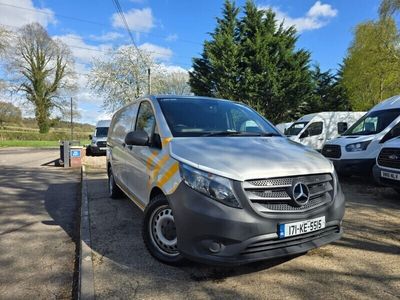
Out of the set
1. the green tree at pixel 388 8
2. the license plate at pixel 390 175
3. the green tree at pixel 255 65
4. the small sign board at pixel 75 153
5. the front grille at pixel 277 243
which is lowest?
the small sign board at pixel 75 153

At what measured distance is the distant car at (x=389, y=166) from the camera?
632cm

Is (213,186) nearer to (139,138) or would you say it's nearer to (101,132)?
(139,138)

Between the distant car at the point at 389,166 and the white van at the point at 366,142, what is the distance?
6.83 feet

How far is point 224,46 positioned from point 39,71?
31.8 metres

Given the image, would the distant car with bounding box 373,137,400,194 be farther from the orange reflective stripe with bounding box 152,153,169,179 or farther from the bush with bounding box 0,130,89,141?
the bush with bounding box 0,130,89,141

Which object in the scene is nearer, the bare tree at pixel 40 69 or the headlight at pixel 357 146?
the headlight at pixel 357 146

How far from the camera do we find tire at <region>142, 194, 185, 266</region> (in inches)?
144

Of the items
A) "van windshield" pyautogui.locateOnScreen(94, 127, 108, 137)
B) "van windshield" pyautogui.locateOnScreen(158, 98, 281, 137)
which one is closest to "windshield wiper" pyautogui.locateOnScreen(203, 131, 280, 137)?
"van windshield" pyautogui.locateOnScreen(158, 98, 281, 137)

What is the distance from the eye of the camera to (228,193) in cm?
309

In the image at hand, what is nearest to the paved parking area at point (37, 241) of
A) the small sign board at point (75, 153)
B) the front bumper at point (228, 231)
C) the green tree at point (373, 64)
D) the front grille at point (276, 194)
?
the front bumper at point (228, 231)

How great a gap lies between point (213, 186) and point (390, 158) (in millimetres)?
4761

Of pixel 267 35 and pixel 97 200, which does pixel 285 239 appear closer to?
pixel 97 200

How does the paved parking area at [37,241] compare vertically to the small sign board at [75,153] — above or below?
below

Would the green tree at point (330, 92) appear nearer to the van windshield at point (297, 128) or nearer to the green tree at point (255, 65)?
the green tree at point (255, 65)
